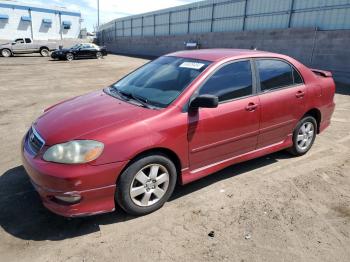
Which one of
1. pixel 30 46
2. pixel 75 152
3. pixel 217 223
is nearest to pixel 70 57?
pixel 30 46

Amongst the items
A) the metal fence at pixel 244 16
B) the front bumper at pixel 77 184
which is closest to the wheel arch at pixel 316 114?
the front bumper at pixel 77 184

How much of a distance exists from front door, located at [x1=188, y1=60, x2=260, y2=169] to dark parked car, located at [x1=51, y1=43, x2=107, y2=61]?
25.3 m

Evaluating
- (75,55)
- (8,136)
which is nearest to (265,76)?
(8,136)

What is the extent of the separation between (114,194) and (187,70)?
1745mm

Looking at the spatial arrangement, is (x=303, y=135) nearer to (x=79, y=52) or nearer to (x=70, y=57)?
(x=70, y=57)

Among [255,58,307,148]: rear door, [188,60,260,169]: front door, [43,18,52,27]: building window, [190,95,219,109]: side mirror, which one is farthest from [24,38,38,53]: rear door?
[190,95,219,109]: side mirror

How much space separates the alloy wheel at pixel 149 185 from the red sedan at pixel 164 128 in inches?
0.4

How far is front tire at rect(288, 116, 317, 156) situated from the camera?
4.90 meters

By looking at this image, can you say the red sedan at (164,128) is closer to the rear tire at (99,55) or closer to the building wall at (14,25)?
the rear tire at (99,55)

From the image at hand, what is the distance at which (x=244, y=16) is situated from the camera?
19875 millimetres

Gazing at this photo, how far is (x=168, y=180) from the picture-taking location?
353 cm

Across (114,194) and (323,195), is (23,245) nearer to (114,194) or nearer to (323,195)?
(114,194)

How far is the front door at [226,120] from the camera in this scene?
143 inches

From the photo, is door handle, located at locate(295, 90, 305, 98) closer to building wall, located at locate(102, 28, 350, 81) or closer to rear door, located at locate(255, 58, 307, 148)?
rear door, located at locate(255, 58, 307, 148)
